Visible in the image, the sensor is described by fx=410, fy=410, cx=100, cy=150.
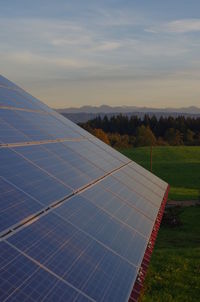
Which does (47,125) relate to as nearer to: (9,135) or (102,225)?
(9,135)

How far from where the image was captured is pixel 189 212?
110 ft

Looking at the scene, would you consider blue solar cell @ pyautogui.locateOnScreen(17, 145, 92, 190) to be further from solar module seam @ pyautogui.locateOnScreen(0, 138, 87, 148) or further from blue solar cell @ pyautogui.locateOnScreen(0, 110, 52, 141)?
blue solar cell @ pyautogui.locateOnScreen(0, 110, 52, 141)

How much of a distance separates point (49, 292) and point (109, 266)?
1935mm

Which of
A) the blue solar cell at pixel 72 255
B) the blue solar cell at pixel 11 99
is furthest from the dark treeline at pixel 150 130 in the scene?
the blue solar cell at pixel 72 255

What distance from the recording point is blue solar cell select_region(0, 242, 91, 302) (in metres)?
4.46

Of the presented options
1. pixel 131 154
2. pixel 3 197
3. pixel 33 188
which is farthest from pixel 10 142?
pixel 131 154

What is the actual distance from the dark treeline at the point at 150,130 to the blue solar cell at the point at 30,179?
9613 centimetres

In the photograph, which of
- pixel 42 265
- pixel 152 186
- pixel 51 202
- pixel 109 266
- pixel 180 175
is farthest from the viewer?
pixel 180 175

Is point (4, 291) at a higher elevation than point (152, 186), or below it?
higher

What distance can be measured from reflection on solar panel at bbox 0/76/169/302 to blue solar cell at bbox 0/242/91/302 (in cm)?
1

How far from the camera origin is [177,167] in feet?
214

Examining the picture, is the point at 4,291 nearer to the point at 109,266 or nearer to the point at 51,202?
the point at 109,266

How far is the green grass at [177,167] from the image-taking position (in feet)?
151

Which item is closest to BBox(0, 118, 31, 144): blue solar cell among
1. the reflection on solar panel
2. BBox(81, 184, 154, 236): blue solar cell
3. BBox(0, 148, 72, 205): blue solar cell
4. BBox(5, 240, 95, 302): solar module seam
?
the reflection on solar panel
